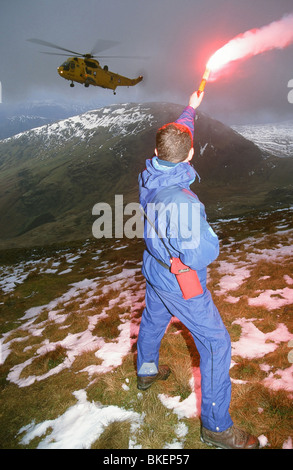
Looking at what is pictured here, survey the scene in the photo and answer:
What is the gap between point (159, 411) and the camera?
12.5 feet

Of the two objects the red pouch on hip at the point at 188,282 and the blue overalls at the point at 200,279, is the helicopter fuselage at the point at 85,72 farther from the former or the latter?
the red pouch on hip at the point at 188,282

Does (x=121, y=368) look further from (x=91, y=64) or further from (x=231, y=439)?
(x=91, y=64)

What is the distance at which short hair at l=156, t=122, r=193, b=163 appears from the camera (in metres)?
3.07

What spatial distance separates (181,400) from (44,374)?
3.28 m

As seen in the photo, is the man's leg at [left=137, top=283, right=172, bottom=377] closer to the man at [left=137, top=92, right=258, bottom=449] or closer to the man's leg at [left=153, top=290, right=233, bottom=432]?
the man at [left=137, top=92, right=258, bottom=449]

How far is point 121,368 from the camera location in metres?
4.87

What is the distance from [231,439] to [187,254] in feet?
8.63

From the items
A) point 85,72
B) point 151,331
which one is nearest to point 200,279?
point 151,331

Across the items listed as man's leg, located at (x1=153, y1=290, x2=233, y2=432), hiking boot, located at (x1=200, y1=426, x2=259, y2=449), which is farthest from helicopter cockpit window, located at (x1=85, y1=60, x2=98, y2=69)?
hiking boot, located at (x1=200, y1=426, x2=259, y2=449)

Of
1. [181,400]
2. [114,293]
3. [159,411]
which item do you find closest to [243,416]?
[181,400]

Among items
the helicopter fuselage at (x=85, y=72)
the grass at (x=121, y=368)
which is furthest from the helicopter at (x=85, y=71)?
the grass at (x=121, y=368)

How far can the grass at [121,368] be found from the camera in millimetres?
3547

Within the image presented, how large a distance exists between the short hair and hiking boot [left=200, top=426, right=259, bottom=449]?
3759 millimetres

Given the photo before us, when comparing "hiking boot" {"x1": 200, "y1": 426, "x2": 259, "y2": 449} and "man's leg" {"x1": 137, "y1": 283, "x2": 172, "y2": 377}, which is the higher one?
"man's leg" {"x1": 137, "y1": 283, "x2": 172, "y2": 377}
